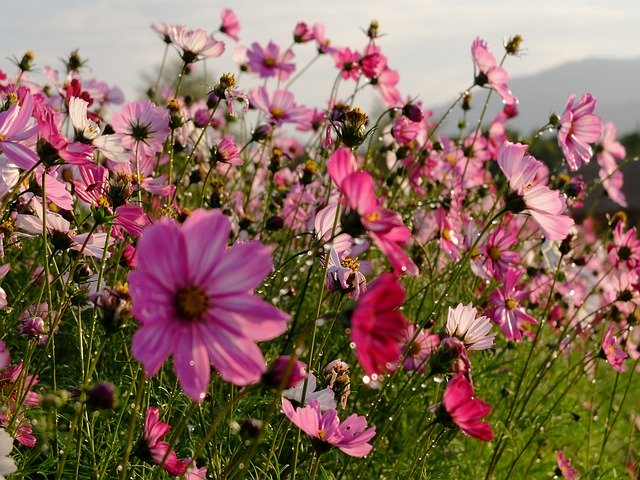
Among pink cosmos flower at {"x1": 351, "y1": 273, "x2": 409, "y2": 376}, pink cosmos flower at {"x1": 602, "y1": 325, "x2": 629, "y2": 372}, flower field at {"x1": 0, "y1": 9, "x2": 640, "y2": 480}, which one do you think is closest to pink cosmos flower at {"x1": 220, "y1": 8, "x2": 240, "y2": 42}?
flower field at {"x1": 0, "y1": 9, "x2": 640, "y2": 480}

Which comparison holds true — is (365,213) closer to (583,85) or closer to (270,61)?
(270,61)

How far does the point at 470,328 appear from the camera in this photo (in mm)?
1109

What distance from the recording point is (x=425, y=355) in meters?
1.35

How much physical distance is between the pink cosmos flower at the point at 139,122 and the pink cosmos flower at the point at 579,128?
2.31 ft

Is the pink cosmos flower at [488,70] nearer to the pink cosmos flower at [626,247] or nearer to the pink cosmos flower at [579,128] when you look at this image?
the pink cosmos flower at [579,128]

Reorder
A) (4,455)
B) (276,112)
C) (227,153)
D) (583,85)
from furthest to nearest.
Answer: (583,85)
(276,112)
(227,153)
(4,455)

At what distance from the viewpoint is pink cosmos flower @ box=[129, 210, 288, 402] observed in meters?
0.58

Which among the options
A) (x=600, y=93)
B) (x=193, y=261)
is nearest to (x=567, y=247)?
(x=193, y=261)

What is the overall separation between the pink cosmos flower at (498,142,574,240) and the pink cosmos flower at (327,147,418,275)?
1.09 ft

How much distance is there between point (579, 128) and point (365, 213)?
887 mm

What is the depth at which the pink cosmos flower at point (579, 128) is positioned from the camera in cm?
141

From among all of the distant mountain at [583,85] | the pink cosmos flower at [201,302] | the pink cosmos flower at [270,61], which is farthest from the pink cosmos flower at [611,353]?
the distant mountain at [583,85]

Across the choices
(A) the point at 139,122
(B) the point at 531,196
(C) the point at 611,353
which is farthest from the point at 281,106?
(B) the point at 531,196

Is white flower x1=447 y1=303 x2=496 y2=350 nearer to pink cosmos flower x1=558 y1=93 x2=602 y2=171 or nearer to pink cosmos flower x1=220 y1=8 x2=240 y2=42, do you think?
pink cosmos flower x1=558 y1=93 x2=602 y2=171
